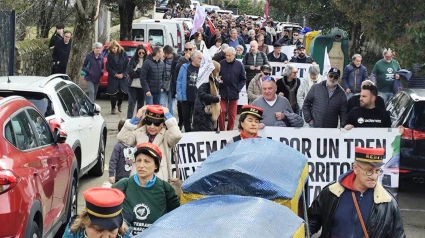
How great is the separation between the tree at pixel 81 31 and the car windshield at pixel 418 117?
26.9ft

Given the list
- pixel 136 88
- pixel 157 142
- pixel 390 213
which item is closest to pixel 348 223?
pixel 390 213

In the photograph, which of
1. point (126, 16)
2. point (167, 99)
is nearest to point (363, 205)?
point (167, 99)

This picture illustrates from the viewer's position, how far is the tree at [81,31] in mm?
17250

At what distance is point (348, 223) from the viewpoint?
5.77 metres

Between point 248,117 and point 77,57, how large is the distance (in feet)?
33.5

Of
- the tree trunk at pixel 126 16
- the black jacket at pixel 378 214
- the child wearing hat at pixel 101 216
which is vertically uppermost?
the tree trunk at pixel 126 16

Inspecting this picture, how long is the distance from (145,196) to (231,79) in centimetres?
876

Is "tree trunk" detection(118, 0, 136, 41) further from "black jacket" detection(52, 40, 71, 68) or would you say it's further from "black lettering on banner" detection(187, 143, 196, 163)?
"black lettering on banner" detection(187, 143, 196, 163)

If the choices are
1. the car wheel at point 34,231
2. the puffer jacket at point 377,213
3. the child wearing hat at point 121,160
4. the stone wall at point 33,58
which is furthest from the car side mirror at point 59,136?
the stone wall at point 33,58

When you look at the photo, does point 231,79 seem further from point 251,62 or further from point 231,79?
point 251,62

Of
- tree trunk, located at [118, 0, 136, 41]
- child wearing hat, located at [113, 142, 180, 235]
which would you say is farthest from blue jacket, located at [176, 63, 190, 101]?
tree trunk, located at [118, 0, 136, 41]

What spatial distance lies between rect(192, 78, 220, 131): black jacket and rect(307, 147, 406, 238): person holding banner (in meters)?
6.32

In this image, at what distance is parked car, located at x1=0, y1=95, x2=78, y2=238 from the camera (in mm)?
6543

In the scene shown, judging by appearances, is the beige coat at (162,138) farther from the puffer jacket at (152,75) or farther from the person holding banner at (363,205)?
the puffer jacket at (152,75)
